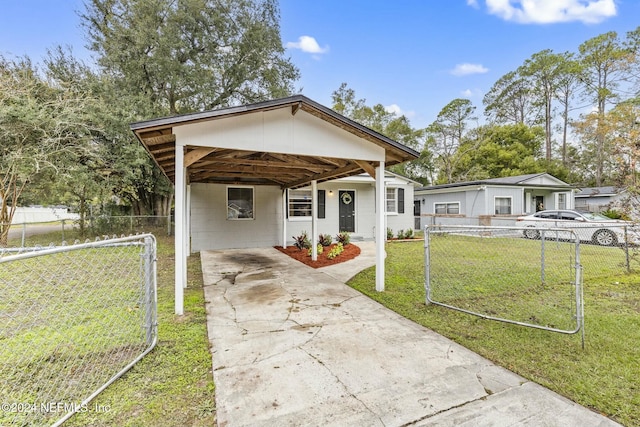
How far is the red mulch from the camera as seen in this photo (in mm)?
7592

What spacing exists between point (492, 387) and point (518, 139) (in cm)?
2948

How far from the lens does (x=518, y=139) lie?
25.8 meters

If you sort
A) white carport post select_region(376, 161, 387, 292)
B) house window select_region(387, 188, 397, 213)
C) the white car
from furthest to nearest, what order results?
house window select_region(387, 188, 397, 213) < the white car < white carport post select_region(376, 161, 387, 292)

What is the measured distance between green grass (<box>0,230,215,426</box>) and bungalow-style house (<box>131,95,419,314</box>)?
0.71 m

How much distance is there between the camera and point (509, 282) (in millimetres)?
5727

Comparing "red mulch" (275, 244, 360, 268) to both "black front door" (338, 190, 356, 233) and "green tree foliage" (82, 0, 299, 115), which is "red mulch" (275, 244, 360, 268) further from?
"green tree foliage" (82, 0, 299, 115)

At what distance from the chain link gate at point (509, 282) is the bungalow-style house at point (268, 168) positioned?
133 centimetres

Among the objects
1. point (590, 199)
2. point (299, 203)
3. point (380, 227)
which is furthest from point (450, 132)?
point (380, 227)

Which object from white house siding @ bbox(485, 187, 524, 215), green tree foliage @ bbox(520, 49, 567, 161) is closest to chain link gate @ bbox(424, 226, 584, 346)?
white house siding @ bbox(485, 187, 524, 215)

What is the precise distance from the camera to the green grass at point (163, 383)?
2004 mm

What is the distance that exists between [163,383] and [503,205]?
17138 mm

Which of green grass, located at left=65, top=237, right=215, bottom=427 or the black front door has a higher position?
the black front door

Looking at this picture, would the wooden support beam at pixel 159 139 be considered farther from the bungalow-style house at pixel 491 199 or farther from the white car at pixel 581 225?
the bungalow-style house at pixel 491 199

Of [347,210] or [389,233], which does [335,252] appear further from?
[389,233]
